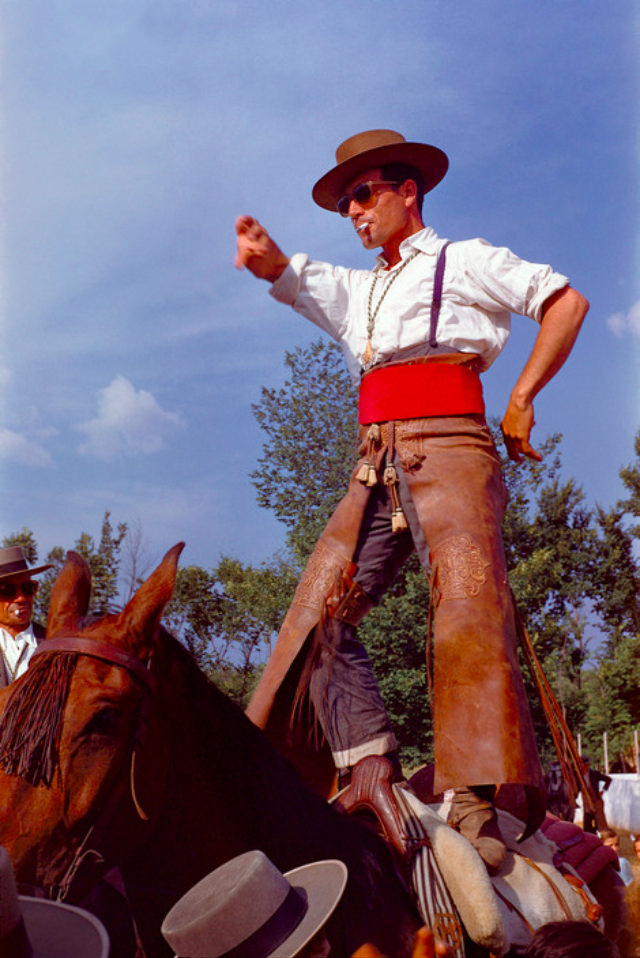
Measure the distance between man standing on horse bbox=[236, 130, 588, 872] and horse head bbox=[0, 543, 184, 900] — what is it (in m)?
0.85

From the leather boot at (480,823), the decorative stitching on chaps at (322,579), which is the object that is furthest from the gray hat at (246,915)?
the decorative stitching on chaps at (322,579)

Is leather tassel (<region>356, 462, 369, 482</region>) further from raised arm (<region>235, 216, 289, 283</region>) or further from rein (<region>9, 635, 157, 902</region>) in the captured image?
rein (<region>9, 635, 157, 902</region>)

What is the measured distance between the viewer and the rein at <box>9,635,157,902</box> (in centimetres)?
195

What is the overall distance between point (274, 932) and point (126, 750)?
19.6 inches

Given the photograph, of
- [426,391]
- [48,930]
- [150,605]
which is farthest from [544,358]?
[48,930]

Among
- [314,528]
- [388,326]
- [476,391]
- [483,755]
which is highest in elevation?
[314,528]

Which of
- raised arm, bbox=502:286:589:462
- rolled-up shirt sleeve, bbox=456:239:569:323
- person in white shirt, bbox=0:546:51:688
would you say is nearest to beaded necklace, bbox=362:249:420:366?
rolled-up shirt sleeve, bbox=456:239:569:323

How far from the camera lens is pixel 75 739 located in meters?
2.00

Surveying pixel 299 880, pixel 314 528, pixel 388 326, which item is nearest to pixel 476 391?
pixel 388 326

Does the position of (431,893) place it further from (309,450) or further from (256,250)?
(309,450)

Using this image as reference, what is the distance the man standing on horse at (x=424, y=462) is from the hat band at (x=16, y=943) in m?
1.18

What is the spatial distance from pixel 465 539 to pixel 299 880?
126cm

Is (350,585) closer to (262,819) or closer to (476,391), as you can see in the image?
(476,391)

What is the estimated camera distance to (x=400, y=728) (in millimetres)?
18172
